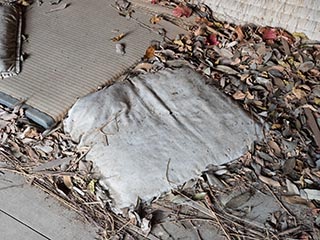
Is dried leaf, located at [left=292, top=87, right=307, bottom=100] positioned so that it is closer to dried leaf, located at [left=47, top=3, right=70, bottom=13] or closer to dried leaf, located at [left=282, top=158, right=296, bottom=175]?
dried leaf, located at [left=282, top=158, right=296, bottom=175]

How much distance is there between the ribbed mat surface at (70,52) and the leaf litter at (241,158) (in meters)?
0.07

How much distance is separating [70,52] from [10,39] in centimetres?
28

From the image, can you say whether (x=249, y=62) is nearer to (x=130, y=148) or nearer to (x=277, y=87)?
(x=277, y=87)

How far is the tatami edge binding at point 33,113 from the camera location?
190 centimetres

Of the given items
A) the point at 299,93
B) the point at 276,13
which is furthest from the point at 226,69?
the point at 276,13

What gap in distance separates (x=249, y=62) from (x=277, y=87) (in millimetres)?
211

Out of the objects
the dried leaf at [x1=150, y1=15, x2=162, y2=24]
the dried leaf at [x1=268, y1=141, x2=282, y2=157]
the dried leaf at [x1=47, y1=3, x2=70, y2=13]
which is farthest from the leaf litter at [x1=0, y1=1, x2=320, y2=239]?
the dried leaf at [x1=47, y1=3, x2=70, y2=13]

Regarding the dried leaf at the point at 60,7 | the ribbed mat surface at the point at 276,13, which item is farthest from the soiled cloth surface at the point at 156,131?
the dried leaf at the point at 60,7

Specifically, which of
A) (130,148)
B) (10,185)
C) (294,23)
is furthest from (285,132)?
(10,185)

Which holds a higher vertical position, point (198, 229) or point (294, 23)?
point (294, 23)

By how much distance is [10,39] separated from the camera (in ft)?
7.54

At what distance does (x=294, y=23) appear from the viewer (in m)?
2.38

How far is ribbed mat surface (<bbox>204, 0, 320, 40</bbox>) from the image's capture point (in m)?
2.33

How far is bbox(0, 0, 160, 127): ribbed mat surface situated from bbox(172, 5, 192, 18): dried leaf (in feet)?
0.70
